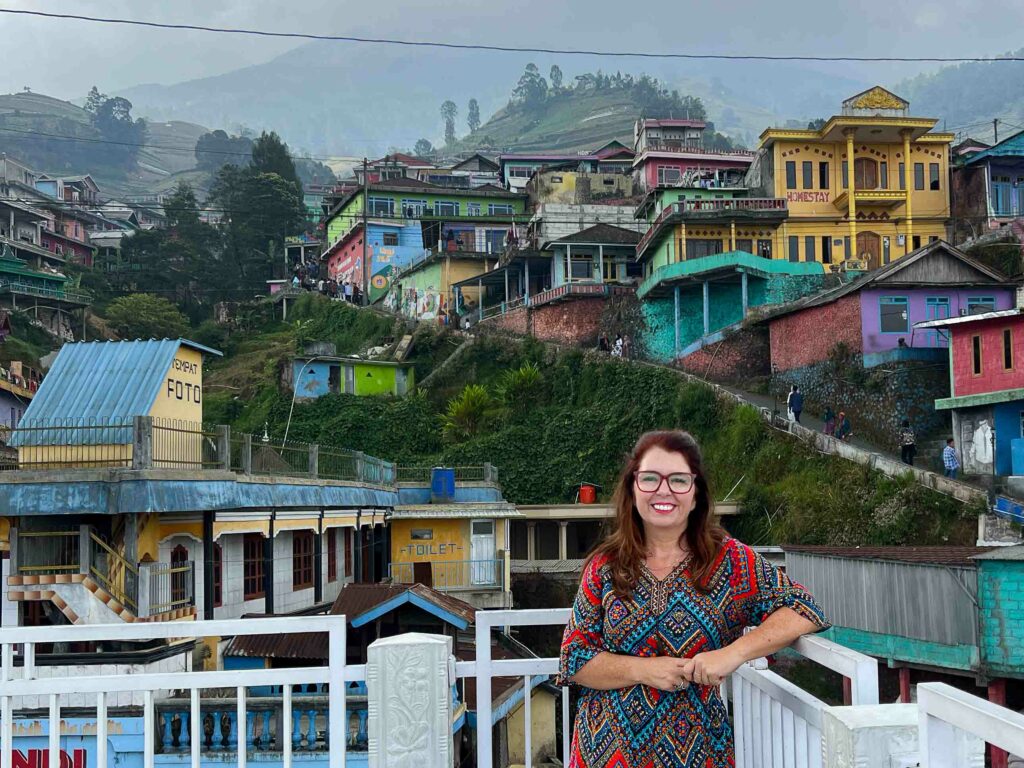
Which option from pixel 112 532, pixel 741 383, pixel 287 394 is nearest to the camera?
pixel 112 532

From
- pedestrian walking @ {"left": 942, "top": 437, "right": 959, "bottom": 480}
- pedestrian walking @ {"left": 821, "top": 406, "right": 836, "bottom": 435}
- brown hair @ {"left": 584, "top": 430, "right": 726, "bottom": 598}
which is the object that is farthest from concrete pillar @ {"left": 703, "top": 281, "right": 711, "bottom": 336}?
brown hair @ {"left": 584, "top": 430, "right": 726, "bottom": 598}

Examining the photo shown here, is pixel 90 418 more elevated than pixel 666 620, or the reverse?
pixel 90 418

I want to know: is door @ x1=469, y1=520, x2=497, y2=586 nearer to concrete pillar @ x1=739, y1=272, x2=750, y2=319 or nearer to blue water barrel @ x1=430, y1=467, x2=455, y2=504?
blue water barrel @ x1=430, y1=467, x2=455, y2=504

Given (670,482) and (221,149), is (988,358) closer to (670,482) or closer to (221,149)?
(670,482)

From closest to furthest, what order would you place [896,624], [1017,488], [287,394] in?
[896,624] → [1017,488] → [287,394]

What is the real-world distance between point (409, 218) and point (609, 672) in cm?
5881

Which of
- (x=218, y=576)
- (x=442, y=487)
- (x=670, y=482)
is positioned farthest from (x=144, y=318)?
(x=670, y=482)

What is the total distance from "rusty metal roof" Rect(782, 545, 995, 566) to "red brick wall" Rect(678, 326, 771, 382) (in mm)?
16102

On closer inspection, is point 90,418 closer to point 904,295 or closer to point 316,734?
point 316,734

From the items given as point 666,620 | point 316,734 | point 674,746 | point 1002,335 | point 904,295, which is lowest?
point 316,734

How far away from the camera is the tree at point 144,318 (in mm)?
54156

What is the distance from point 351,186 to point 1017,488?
57820 millimetres

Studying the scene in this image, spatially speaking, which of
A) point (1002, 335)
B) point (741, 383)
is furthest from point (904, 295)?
point (741, 383)

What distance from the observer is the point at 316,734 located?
11594 millimetres
